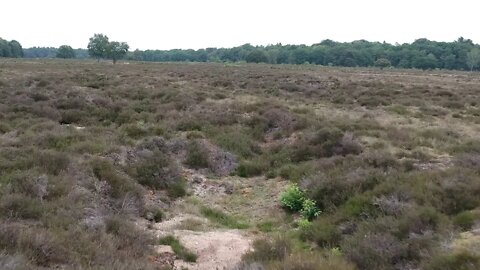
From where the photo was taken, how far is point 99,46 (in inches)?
3804

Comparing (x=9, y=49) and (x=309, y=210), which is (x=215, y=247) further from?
(x=9, y=49)

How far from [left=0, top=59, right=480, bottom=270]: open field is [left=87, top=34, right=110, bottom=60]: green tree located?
8011cm

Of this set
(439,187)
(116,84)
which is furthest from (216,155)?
(116,84)

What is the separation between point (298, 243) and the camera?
7.95m

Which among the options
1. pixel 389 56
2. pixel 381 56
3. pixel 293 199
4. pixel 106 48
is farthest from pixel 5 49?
pixel 293 199

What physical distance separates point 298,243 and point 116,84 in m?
24.0

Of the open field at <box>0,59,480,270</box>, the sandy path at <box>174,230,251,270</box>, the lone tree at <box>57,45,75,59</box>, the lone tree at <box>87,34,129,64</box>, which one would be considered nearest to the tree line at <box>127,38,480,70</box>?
the lone tree at <box>57,45,75,59</box>

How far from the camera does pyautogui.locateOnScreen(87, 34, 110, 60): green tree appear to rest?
9588 centimetres

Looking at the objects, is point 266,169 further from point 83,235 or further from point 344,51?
point 344,51

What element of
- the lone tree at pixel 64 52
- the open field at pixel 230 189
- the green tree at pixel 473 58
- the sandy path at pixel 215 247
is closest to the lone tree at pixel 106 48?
the lone tree at pixel 64 52

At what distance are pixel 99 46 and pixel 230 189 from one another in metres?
92.2

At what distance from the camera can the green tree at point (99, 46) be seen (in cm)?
9588

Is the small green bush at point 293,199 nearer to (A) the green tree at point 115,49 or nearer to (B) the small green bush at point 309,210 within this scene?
(B) the small green bush at point 309,210

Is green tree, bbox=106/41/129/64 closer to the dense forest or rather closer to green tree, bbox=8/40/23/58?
the dense forest
